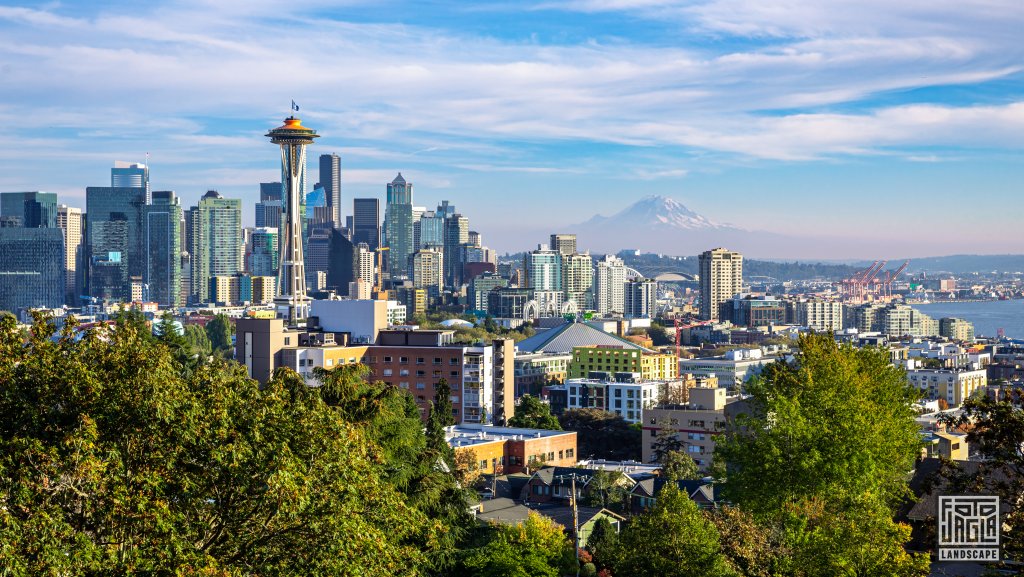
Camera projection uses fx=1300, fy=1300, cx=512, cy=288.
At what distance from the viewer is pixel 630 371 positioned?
206 ft

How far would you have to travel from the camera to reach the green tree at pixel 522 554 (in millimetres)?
15562

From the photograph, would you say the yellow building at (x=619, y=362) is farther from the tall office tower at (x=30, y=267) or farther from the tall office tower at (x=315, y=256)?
the tall office tower at (x=315, y=256)

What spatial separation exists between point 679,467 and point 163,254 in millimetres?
134380

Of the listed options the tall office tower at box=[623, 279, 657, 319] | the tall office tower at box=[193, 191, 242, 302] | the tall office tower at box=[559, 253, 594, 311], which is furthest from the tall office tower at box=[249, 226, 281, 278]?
the tall office tower at box=[623, 279, 657, 319]

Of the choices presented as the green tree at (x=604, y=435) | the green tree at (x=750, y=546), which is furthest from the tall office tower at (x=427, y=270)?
the green tree at (x=750, y=546)

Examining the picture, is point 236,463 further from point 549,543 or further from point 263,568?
point 549,543

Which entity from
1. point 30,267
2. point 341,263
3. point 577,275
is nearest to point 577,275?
point 577,275

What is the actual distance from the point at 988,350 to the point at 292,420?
82.4 metres

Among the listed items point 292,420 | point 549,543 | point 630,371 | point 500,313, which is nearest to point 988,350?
point 630,371

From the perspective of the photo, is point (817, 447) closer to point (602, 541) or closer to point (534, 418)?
point (602, 541)

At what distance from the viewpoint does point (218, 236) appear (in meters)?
172

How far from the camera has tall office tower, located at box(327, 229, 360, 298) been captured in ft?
573

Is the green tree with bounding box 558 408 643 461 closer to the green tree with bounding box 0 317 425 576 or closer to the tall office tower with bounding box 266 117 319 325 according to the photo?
the green tree with bounding box 0 317 425 576

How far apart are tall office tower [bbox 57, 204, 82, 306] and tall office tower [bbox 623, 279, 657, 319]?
6673 cm
